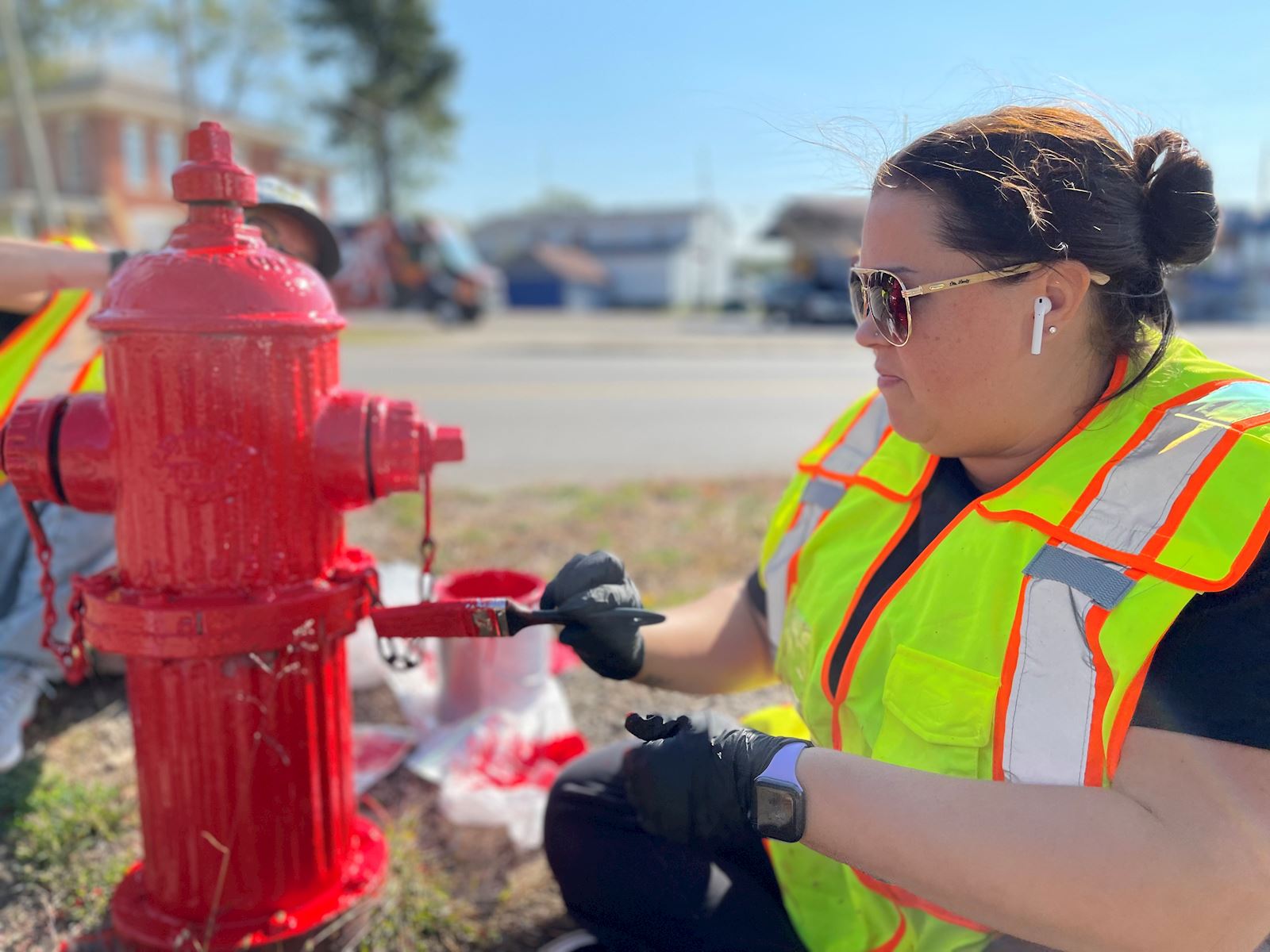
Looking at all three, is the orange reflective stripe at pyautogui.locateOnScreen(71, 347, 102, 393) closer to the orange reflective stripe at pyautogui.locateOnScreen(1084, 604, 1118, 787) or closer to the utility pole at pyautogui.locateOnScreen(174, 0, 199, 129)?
the orange reflective stripe at pyautogui.locateOnScreen(1084, 604, 1118, 787)

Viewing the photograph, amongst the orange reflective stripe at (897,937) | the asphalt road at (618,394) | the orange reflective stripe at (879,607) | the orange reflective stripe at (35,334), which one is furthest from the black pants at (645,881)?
the asphalt road at (618,394)

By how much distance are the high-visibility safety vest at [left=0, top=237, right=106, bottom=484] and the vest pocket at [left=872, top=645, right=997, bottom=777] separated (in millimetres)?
2159

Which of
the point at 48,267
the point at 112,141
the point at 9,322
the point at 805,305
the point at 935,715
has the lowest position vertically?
the point at 805,305

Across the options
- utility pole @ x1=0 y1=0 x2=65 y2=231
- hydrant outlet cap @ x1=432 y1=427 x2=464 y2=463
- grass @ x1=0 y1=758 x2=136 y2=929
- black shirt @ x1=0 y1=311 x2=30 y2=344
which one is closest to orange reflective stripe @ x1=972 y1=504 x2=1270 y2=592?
hydrant outlet cap @ x1=432 y1=427 x2=464 y2=463

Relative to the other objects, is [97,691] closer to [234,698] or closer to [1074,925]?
[234,698]

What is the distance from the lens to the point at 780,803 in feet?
4.01

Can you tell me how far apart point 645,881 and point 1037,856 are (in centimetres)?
75

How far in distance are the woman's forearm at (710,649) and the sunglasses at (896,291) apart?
2.17 ft

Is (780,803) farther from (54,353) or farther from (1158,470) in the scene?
(54,353)

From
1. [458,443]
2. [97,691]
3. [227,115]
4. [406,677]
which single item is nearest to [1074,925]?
[458,443]

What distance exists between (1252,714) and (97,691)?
2.82 m

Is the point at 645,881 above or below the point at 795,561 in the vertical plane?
below

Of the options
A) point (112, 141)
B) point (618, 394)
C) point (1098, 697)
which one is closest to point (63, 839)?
point (1098, 697)

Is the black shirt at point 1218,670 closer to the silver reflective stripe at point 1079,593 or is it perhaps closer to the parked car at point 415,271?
the silver reflective stripe at point 1079,593
